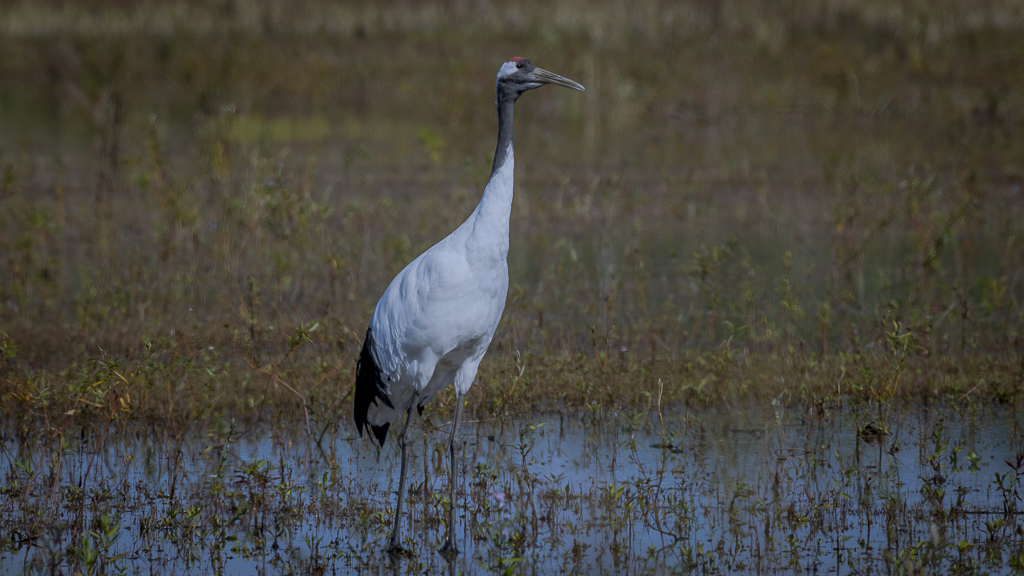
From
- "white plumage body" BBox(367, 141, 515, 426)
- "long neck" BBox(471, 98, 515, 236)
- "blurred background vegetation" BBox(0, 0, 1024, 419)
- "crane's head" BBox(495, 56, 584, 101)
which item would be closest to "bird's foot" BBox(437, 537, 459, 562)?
"white plumage body" BBox(367, 141, 515, 426)

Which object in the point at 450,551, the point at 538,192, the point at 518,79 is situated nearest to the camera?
the point at 450,551

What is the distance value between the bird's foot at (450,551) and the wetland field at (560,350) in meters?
0.03

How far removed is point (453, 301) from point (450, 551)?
102 centimetres

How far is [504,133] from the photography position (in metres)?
4.90

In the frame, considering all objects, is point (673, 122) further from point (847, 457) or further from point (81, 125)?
point (847, 457)

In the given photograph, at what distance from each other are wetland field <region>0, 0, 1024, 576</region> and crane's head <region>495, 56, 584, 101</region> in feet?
5.06

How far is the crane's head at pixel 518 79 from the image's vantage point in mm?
5176

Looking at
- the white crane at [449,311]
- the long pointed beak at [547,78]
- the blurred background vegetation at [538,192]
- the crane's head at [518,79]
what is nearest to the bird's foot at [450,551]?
the white crane at [449,311]

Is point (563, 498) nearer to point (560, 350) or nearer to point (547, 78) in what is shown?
point (547, 78)

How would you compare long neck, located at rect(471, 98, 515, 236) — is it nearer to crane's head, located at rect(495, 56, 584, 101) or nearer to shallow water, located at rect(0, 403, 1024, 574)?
crane's head, located at rect(495, 56, 584, 101)

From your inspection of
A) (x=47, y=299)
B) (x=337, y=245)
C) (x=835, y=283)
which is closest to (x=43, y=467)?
(x=47, y=299)

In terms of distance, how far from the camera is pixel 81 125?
54.5 feet

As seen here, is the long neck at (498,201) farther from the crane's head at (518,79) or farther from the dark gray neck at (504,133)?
the crane's head at (518,79)

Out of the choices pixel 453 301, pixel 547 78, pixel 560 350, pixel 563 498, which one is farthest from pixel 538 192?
pixel 453 301
